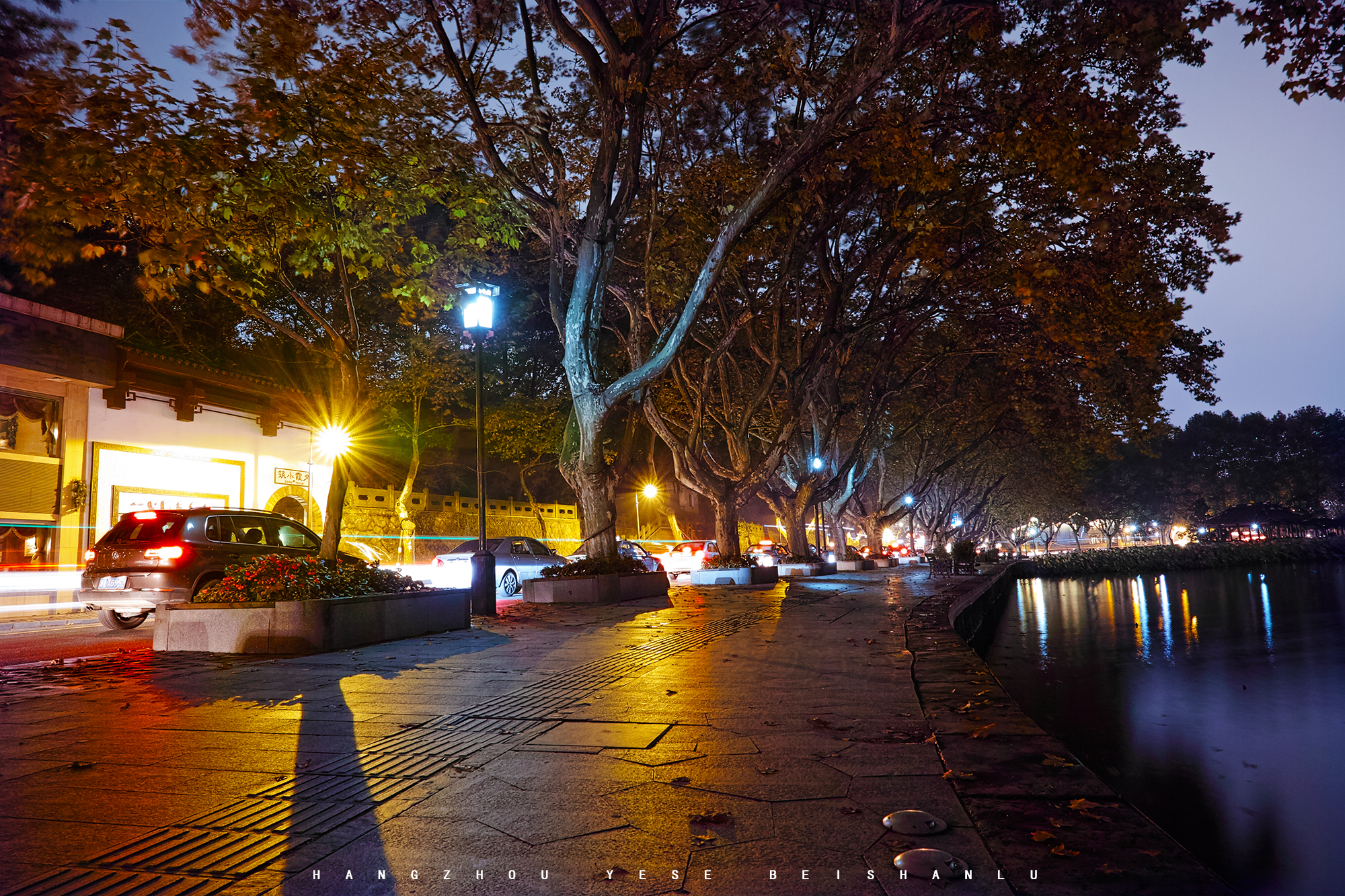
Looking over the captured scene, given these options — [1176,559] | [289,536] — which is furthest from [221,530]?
[1176,559]

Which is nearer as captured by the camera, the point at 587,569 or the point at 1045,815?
the point at 1045,815

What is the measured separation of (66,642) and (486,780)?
400 inches

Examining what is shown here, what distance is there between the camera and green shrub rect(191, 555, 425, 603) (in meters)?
9.46

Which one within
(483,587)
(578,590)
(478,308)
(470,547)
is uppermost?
(478,308)

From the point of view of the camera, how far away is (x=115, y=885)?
289 centimetres

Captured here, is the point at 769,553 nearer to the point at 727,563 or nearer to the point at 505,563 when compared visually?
the point at 727,563

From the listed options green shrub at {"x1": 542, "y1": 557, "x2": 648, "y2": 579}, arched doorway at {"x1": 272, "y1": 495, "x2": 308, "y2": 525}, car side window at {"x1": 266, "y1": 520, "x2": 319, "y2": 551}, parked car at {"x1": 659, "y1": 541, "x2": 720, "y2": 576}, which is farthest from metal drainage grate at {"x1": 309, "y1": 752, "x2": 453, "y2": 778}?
parked car at {"x1": 659, "y1": 541, "x2": 720, "y2": 576}

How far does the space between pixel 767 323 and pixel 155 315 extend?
19803mm

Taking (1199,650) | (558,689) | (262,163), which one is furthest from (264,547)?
(1199,650)

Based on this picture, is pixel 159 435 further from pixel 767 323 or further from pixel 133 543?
pixel 767 323

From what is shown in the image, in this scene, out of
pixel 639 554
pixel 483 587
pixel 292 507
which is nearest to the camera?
pixel 483 587

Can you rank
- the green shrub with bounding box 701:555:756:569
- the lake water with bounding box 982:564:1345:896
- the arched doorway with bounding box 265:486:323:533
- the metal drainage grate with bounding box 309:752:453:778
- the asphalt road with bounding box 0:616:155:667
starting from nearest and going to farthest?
the metal drainage grate with bounding box 309:752:453:778
the lake water with bounding box 982:564:1345:896
the asphalt road with bounding box 0:616:155:667
the green shrub with bounding box 701:555:756:569
the arched doorway with bounding box 265:486:323:533

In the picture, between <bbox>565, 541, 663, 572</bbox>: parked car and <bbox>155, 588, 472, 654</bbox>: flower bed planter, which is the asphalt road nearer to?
<bbox>155, 588, 472, 654</bbox>: flower bed planter

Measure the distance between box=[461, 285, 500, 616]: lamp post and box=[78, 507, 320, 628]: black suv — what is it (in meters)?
3.34
